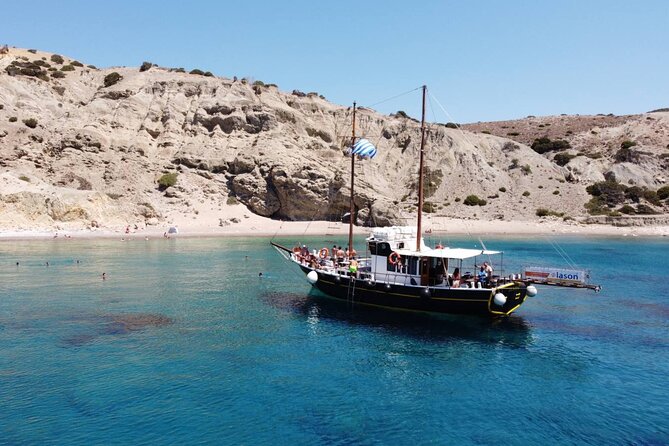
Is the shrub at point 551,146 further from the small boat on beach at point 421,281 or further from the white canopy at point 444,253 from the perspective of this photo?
the white canopy at point 444,253

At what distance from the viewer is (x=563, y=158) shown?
114 metres

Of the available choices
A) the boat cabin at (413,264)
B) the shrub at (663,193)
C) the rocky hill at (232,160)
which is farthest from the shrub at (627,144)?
the boat cabin at (413,264)

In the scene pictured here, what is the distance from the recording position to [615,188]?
97812mm

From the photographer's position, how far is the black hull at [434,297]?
27.0 metres

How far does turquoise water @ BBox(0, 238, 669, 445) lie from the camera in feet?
49.1

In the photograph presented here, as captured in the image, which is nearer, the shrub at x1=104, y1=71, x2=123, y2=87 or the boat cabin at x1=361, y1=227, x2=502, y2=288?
the boat cabin at x1=361, y1=227, x2=502, y2=288

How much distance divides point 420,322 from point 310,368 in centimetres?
934

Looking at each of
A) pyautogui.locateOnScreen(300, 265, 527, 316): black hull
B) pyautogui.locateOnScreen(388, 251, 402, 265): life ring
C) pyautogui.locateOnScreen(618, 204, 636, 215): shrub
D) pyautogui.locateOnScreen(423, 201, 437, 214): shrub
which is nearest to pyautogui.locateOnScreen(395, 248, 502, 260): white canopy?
pyautogui.locateOnScreen(388, 251, 402, 265): life ring

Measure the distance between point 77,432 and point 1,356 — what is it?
9.10 metres

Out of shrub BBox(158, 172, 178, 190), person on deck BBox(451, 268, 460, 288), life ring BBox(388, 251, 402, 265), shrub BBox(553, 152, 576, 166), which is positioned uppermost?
shrub BBox(553, 152, 576, 166)

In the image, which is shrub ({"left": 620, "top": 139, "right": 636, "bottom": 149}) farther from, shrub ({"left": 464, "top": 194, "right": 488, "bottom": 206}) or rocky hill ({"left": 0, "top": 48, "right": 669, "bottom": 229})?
shrub ({"left": 464, "top": 194, "right": 488, "bottom": 206})

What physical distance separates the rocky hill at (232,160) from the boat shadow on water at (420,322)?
48.8m

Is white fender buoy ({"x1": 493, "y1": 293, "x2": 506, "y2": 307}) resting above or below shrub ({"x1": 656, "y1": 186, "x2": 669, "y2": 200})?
below

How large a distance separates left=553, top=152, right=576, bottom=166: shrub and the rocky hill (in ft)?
2.23
